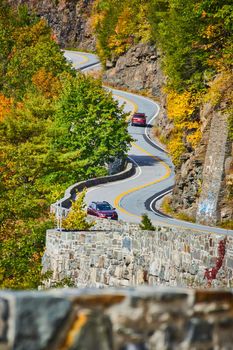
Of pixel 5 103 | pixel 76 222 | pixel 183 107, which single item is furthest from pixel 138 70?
pixel 76 222

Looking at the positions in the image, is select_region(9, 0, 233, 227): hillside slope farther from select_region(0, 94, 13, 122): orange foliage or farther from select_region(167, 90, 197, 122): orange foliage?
select_region(0, 94, 13, 122): orange foliage

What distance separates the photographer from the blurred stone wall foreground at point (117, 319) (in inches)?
161

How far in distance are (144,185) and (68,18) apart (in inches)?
3528

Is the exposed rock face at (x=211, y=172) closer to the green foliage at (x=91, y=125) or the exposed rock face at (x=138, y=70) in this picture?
the green foliage at (x=91, y=125)

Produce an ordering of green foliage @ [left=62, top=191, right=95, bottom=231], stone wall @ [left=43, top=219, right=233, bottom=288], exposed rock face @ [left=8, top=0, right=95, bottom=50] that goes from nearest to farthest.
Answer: stone wall @ [left=43, top=219, right=233, bottom=288] → green foliage @ [left=62, top=191, right=95, bottom=231] → exposed rock face @ [left=8, top=0, right=95, bottom=50]

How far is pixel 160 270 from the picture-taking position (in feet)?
63.5

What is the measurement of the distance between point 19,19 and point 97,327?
115785 mm

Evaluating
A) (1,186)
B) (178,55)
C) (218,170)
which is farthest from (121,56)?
(1,186)

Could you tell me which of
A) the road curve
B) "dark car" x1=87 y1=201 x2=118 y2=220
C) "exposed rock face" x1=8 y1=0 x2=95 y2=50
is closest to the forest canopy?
"dark car" x1=87 y1=201 x2=118 y2=220

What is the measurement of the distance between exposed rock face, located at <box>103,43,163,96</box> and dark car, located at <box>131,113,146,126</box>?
1050 centimetres

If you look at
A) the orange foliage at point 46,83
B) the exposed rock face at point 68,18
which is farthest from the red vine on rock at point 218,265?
the exposed rock face at point 68,18

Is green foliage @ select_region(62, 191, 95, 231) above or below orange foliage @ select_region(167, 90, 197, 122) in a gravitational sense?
below

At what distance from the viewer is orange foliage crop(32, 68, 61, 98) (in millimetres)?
87125

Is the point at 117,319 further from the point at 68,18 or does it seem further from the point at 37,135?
the point at 68,18
